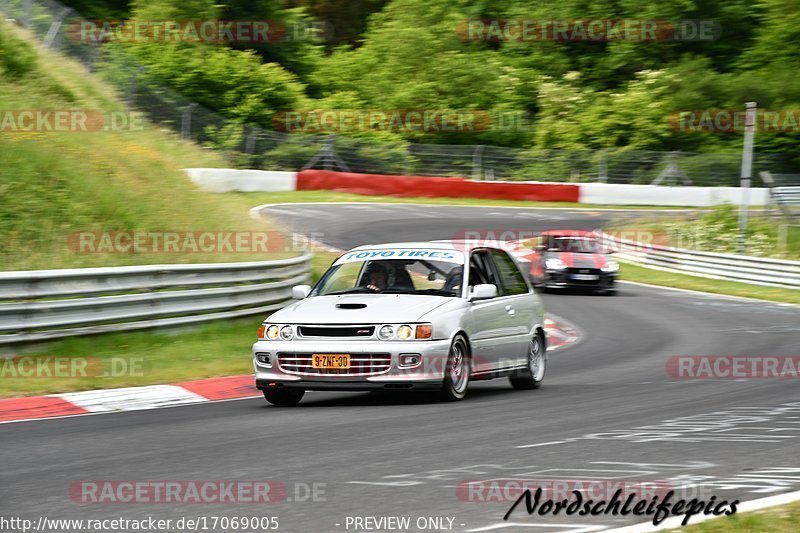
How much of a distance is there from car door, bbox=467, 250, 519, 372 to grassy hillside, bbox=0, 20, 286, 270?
6.01 metres

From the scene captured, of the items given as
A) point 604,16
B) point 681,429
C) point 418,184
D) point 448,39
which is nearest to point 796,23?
point 604,16

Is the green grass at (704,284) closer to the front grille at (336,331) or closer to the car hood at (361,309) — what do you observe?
the car hood at (361,309)

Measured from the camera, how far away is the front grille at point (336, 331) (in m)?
10.4

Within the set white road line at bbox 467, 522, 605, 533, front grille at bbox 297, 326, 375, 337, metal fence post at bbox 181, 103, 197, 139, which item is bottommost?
white road line at bbox 467, 522, 605, 533

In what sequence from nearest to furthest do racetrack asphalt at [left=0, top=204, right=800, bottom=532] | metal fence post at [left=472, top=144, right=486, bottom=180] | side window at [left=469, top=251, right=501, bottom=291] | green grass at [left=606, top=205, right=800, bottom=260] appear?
racetrack asphalt at [left=0, top=204, right=800, bottom=532], side window at [left=469, top=251, right=501, bottom=291], green grass at [left=606, top=205, right=800, bottom=260], metal fence post at [left=472, top=144, right=486, bottom=180]

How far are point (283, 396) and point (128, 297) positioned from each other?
389 centimetres

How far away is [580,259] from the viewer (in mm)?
26062

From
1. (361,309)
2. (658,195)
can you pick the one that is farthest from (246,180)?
(361,309)

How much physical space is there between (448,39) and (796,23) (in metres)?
17.1

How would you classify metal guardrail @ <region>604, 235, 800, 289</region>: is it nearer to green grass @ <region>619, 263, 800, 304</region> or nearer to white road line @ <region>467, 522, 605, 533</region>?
green grass @ <region>619, 263, 800, 304</region>

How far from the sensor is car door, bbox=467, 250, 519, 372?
11.3 m

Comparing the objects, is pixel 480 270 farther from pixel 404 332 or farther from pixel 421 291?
pixel 404 332

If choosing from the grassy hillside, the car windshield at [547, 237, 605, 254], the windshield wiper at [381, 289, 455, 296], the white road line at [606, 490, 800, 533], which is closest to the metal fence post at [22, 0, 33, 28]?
the grassy hillside

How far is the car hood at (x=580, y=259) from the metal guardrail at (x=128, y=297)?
10006 millimetres
